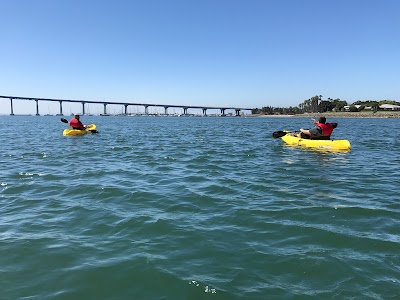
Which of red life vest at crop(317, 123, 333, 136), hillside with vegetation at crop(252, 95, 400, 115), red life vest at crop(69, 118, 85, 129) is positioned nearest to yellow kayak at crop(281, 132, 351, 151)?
red life vest at crop(317, 123, 333, 136)

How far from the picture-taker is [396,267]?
14.1 feet

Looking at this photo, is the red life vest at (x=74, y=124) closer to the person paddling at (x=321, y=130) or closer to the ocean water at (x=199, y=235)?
the ocean water at (x=199, y=235)

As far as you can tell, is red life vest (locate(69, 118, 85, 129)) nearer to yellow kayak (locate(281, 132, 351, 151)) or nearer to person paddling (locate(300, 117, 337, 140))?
yellow kayak (locate(281, 132, 351, 151))

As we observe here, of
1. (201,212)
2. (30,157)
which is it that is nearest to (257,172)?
(201,212)

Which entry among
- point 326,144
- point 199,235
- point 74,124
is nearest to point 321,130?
point 326,144

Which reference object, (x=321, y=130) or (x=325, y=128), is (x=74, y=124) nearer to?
(x=321, y=130)

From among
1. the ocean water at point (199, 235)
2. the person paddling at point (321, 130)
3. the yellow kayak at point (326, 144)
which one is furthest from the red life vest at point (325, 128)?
the ocean water at point (199, 235)

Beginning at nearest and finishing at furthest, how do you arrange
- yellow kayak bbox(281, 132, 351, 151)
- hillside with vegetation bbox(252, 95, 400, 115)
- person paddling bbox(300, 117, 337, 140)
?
yellow kayak bbox(281, 132, 351, 151) < person paddling bbox(300, 117, 337, 140) < hillside with vegetation bbox(252, 95, 400, 115)

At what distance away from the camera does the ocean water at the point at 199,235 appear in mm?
3920

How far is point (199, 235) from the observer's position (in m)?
5.41

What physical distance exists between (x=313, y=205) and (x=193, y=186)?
10.4 feet

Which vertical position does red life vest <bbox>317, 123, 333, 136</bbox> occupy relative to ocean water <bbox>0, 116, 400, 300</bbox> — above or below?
above

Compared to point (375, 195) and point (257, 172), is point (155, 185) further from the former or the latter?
point (375, 195)

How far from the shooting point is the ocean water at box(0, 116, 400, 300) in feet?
12.9
